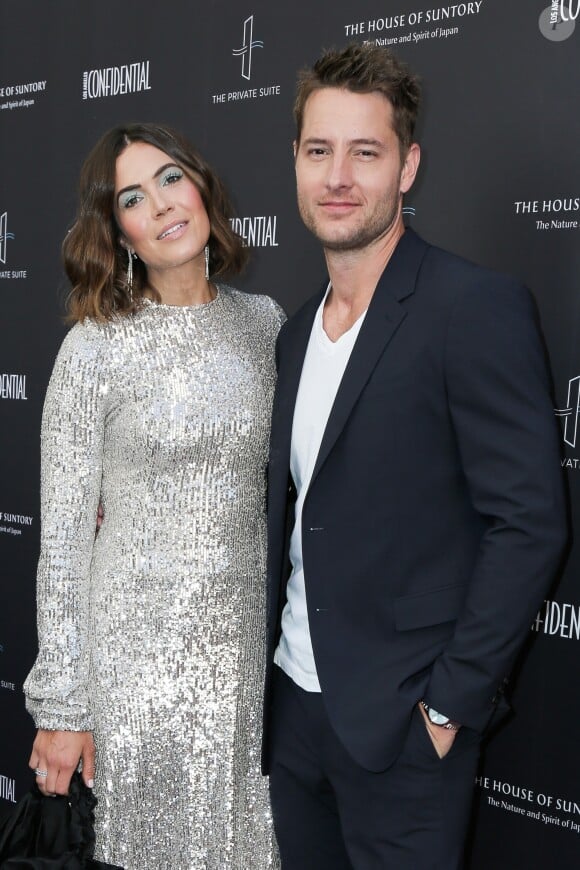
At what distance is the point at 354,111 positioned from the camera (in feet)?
5.63

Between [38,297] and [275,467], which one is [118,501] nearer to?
[275,467]

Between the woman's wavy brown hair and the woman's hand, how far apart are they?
97 cm

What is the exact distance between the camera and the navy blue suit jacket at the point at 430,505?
1.47 meters

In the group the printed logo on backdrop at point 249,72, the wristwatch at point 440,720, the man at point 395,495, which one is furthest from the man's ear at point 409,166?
the printed logo on backdrop at point 249,72

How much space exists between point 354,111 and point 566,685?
63.5 inches

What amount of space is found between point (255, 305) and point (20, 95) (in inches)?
78.1

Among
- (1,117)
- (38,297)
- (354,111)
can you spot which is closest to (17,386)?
(38,297)

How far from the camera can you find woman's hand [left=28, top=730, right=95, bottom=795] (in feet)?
6.33

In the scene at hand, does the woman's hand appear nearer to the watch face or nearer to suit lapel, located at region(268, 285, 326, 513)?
suit lapel, located at region(268, 285, 326, 513)

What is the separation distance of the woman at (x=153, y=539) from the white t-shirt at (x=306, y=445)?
0.61ft

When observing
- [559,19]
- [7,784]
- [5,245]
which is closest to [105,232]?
[559,19]

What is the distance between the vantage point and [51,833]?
188 cm

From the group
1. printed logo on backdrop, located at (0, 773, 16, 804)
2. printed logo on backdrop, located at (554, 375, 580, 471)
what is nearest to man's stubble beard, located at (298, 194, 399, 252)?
printed logo on backdrop, located at (554, 375, 580, 471)

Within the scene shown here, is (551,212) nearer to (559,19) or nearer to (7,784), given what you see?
(559,19)
